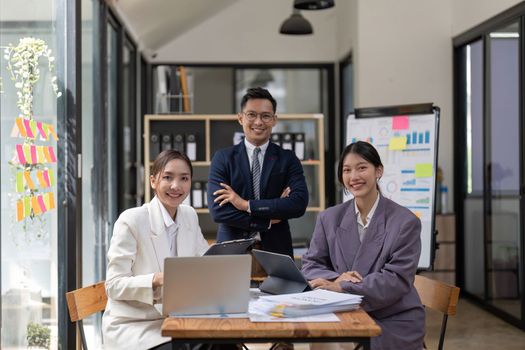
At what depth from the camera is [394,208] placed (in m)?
2.94

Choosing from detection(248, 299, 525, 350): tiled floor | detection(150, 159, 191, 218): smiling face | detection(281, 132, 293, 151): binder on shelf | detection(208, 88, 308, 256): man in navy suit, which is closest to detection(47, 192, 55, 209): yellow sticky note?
detection(208, 88, 308, 256): man in navy suit

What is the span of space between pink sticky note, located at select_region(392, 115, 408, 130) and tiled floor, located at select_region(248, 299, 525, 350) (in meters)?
1.52

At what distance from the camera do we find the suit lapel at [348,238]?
2945 mm

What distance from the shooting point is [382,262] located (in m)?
2.87

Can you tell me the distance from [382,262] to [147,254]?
2.79 ft

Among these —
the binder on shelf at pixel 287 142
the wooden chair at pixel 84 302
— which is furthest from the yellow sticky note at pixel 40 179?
the binder on shelf at pixel 287 142

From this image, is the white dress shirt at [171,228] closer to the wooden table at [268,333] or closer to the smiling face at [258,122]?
the wooden table at [268,333]

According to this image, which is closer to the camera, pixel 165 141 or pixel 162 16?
pixel 165 141

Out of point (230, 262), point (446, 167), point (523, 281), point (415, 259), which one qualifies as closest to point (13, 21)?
point (230, 262)

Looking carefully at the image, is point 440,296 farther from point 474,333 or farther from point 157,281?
point 474,333

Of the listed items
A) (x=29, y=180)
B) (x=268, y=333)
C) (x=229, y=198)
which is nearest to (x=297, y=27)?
(x=229, y=198)

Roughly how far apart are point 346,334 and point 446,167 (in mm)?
5675

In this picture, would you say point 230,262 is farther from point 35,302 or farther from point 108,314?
point 35,302

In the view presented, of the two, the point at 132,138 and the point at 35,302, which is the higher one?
the point at 132,138
